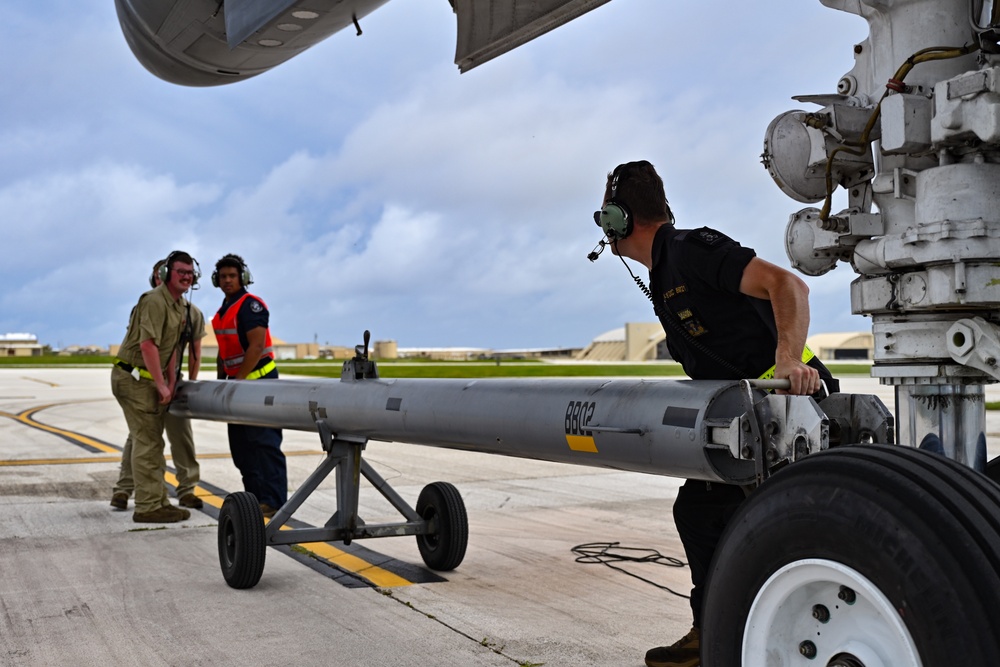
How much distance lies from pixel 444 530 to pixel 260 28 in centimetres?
282

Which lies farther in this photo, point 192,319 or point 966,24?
point 192,319

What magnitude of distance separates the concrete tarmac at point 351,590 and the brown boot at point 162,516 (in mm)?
87

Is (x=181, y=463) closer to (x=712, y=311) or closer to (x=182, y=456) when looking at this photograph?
(x=182, y=456)

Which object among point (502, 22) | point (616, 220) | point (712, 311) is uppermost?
point (502, 22)

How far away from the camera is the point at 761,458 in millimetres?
2486

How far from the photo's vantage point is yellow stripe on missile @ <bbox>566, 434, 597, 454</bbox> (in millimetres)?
2961

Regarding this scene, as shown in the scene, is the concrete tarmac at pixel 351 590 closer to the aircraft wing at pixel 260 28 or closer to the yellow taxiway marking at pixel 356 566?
the yellow taxiway marking at pixel 356 566

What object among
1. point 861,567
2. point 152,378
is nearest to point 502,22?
point 861,567

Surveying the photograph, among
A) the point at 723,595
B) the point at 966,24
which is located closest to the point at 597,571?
the point at 723,595

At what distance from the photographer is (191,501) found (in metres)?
7.52

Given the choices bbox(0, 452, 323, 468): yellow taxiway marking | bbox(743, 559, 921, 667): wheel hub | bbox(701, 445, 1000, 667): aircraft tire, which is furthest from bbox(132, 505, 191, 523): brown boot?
bbox(743, 559, 921, 667): wheel hub

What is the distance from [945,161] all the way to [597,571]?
3.08m

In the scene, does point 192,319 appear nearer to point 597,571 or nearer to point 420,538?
point 420,538

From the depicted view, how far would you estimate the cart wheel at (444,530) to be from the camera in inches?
202
